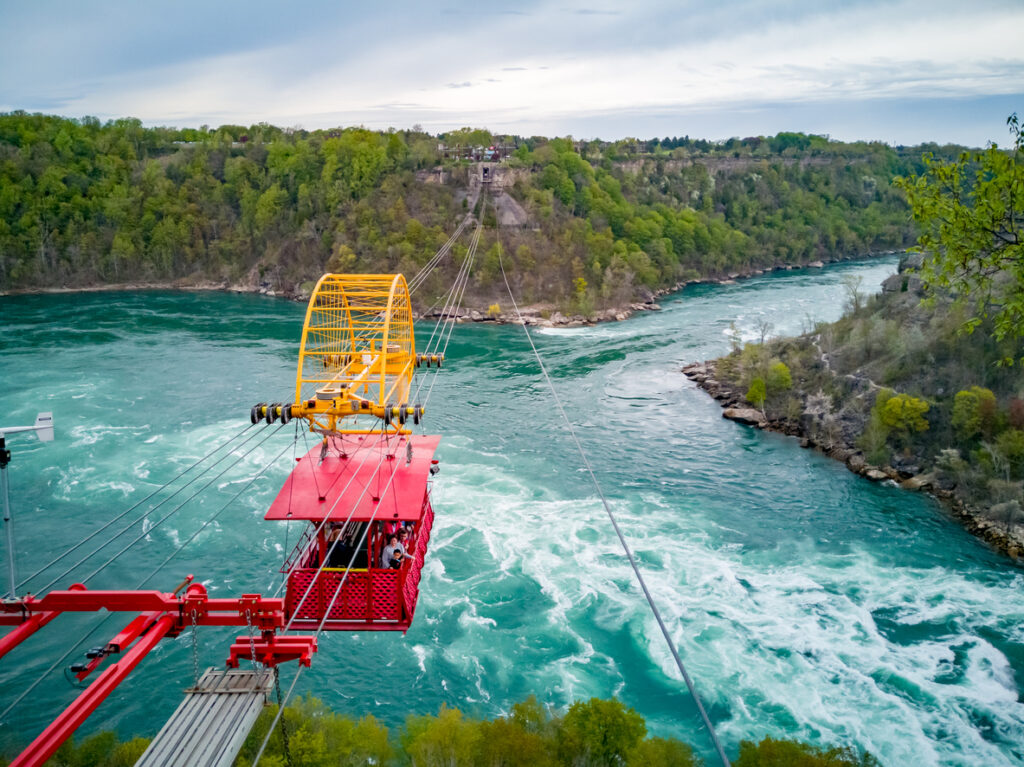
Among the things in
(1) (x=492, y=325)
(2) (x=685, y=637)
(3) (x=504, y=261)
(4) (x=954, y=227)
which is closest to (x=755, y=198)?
(3) (x=504, y=261)

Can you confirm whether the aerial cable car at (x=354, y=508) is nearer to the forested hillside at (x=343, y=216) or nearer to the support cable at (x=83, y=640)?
the support cable at (x=83, y=640)

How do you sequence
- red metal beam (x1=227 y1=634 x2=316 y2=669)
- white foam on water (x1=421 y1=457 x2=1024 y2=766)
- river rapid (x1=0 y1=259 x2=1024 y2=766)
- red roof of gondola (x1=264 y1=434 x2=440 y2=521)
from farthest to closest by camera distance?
river rapid (x1=0 y1=259 x2=1024 y2=766)
white foam on water (x1=421 y1=457 x2=1024 y2=766)
red roof of gondola (x1=264 y1=434 x2=440 y2=521)
red metal beam (x1=227 y1=634 x2=316 y2=669)

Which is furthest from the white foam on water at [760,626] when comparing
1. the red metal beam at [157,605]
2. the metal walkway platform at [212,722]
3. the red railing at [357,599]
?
the metal walkway platform at [212,722]

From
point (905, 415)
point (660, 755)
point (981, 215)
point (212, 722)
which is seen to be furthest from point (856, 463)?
point (212, 722)

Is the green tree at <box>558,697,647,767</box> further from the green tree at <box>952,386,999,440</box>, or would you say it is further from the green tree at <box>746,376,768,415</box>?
the green tree at <box>746,376,768,415</box>

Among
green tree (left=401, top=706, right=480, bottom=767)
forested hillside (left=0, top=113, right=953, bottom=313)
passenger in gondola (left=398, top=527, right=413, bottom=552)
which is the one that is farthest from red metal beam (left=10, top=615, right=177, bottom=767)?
forested hillside (left=0, top=113, right=953, bottom=313)

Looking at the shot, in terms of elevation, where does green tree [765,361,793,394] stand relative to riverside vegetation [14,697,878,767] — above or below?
above

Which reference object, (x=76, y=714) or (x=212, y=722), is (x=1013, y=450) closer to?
(x=212, y=722)
